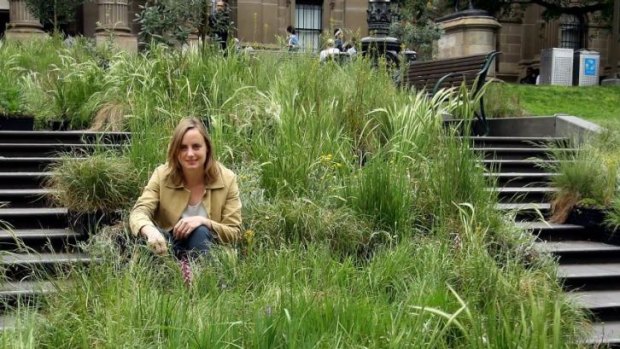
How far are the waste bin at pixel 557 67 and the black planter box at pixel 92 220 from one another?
19204 mm

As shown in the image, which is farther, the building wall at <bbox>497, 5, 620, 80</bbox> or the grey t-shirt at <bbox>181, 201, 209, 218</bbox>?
the building wall at <bbox>497, 5, 620, 80</bbox>

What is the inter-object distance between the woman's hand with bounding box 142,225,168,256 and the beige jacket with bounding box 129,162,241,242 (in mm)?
332

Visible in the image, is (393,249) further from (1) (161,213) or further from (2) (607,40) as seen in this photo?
(2) (607,40)

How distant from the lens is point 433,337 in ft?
11.3

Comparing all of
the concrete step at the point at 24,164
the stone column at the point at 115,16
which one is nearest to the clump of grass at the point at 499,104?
the concrete step at the point at 24,164

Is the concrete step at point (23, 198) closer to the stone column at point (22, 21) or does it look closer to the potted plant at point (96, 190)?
the potted plant at point (96, 190)

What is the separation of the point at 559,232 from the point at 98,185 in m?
4.18

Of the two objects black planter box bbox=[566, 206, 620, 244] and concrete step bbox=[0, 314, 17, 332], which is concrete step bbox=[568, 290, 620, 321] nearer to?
black planter box bbox=[566, 206, 620, 244]

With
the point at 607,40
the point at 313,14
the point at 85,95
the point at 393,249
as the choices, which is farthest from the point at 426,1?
the point at 393,249

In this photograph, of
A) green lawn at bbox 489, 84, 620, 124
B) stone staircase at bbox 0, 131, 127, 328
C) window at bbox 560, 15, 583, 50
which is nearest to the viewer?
stone staircase at bbox 0, 131, 127, 328

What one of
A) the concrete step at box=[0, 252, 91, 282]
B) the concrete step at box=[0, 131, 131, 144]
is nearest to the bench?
the concrete step at box=[0, 131, 131, 144]

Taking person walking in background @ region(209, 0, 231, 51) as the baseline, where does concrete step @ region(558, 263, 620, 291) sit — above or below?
below

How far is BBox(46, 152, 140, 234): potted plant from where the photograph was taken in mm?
6098

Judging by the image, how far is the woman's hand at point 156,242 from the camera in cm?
481
